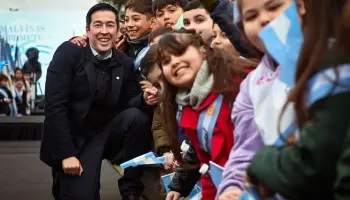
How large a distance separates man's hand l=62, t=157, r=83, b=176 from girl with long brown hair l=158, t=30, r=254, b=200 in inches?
59.5

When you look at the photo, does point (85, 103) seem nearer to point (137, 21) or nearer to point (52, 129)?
point (52, 129)

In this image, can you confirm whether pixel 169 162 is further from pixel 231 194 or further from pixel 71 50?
pixel 231 194

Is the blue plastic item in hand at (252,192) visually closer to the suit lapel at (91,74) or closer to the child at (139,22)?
the suit lapel at (91,74)

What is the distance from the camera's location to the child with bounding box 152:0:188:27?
4.69 metres

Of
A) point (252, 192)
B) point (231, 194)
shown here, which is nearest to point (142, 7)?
point (231, 194)

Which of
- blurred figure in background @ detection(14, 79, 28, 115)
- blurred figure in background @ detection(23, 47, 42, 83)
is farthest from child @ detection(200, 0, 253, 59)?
blurred figure in background @ detection(23, 47, 42, 83)

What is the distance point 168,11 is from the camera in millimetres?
4711

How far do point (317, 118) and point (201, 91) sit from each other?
1526 mm

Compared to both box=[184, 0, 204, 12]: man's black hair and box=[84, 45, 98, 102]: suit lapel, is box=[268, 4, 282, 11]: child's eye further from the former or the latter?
box=[84, 45, 98, 102]: suit lapel

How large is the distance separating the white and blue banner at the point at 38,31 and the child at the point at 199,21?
13544 millimetres

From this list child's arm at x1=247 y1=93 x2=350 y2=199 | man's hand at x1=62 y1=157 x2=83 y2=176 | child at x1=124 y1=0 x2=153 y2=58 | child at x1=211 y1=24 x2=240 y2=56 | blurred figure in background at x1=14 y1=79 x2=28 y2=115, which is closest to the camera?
child's arm at x1=247 y1=93 x2=350 y2=199

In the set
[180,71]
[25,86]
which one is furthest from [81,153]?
[25,86]

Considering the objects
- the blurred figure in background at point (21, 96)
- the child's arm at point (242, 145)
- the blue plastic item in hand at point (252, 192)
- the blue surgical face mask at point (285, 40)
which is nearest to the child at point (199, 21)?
the child's arm at point (242, 145)

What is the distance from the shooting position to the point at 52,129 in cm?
458
